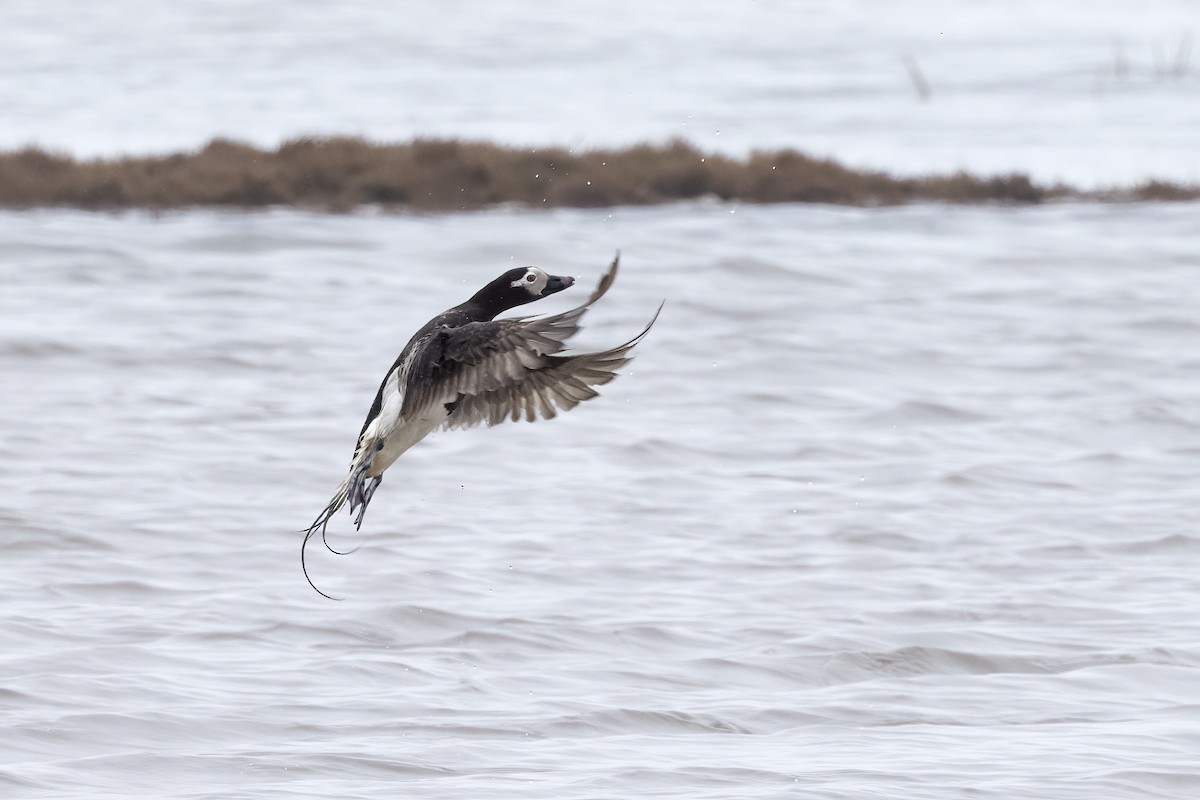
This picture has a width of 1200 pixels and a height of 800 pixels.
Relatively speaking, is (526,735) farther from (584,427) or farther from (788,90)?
(788,90)

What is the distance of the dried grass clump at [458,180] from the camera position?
28812 millimetres

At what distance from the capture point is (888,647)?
10.1 m

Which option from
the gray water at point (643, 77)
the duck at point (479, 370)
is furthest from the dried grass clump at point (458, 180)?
the duck at point (479, 370)

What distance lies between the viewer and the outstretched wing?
541 centimetres

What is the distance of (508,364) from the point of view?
214 inches

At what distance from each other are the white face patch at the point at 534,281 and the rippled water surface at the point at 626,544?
8.47ft

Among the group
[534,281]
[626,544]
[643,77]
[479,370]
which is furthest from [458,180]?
[479,370]

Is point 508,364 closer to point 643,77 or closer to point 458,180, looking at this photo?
point 458,180

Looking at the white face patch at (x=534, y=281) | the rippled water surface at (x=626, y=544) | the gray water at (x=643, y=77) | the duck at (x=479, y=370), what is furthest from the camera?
the gray water at (x=643, y=77)

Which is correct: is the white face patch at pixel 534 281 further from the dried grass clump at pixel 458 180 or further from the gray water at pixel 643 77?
the gray water at pixel 643 77

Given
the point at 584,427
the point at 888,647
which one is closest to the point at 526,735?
the point at 888,647

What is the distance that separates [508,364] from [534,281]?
1.26ft

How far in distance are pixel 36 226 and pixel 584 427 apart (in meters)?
12.4

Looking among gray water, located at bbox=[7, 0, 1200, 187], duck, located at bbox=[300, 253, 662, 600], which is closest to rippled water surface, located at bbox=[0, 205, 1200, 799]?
duck, located at bbox=[300, 253, 662, 600]
